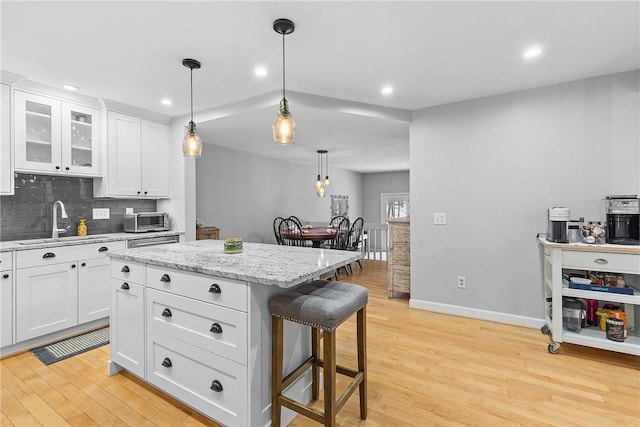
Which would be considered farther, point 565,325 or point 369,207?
point 369,207

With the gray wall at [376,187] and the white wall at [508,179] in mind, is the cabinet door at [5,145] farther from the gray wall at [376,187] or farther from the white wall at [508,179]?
the gray wall at [376,187]

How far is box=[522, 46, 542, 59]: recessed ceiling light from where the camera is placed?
88.0 inches

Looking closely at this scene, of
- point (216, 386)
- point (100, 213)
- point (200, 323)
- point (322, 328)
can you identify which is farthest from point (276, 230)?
point (322, 328)

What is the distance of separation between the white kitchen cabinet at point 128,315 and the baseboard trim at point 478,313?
2.80 meters

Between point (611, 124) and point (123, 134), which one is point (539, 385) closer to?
point (611, 124)

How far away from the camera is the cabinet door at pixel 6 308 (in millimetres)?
2434

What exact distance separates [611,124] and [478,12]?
1858mm

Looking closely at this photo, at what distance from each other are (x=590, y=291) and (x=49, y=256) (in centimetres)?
449

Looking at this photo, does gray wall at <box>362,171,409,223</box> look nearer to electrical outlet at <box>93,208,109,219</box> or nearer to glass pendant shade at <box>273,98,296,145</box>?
electrical outlet at <box>93,208,109,219</box>

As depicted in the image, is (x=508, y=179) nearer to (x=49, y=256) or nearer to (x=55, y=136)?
(x=49, y=256)

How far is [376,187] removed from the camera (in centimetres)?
978

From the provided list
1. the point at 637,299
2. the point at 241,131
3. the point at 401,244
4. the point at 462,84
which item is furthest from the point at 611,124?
the point at 241,131

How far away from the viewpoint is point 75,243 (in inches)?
112

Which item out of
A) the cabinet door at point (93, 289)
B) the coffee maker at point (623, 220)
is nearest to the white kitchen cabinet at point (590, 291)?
the coffee maker at point (623, 220)
